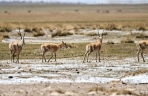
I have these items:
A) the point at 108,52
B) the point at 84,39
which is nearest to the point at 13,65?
the point at 108,52

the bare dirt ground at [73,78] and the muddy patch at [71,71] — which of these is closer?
the bare dirt ground at [73,78]

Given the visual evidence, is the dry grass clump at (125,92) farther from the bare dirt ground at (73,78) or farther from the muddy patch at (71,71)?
the muddy patch at (71,71)

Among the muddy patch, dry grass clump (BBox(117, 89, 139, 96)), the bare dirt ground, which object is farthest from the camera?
the muddy patch

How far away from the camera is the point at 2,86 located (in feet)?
56.7

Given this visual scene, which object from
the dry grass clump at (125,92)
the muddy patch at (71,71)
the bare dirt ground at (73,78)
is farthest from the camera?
the muddy patch at (71,71)

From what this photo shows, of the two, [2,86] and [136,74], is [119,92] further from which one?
[2,86]

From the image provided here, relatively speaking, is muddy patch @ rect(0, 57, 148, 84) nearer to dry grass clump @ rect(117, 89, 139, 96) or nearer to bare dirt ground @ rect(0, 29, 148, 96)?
bare dirt ground @ rect(0, 29, 148, 96)

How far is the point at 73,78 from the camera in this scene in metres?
19.2

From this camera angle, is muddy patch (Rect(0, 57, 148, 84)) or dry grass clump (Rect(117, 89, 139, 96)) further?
muddy patch (Rect(0, 57, 148, 84))

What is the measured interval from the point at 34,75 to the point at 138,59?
775 cm

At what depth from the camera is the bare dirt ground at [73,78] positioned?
15.8 meters

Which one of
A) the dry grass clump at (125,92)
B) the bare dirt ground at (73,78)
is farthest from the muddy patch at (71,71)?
the dry grass clump at (125,92)

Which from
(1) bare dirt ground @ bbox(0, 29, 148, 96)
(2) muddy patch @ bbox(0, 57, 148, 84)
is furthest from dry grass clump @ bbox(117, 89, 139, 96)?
(2) muddy patch @ bbox(0, 57, 148, 84)

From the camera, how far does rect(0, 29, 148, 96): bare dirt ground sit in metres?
15.8
